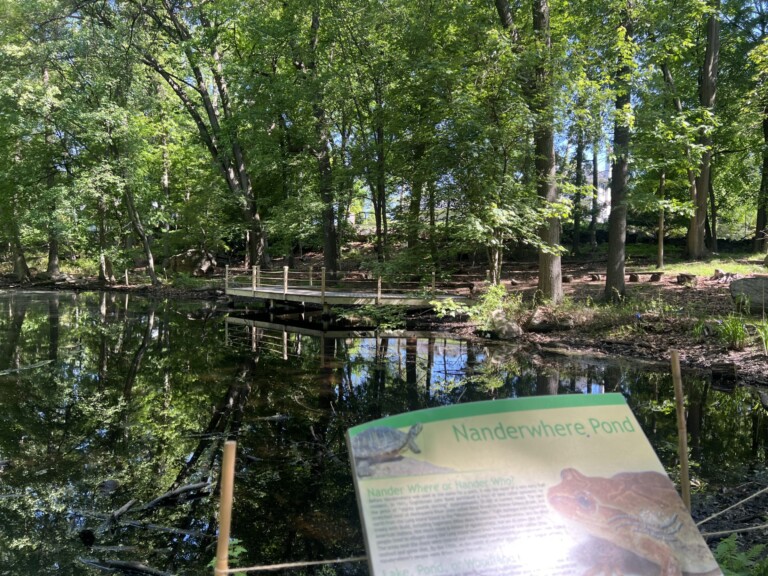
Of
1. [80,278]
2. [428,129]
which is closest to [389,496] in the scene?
[428,129]

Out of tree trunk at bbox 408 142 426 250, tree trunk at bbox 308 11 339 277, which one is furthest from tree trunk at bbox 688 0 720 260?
tree trunk at bbox 308 11 339 277

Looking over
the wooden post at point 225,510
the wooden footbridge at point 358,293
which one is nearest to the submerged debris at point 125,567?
the wooden post at point 225,510

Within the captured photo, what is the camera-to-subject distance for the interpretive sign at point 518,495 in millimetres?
1801

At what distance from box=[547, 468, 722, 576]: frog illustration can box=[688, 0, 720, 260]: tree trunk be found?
15572mm

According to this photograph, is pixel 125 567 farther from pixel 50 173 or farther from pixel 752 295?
pixel 50 173

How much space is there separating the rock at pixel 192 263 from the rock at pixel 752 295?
26.2 metres

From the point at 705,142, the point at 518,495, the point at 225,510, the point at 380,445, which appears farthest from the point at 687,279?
the point at 225,510

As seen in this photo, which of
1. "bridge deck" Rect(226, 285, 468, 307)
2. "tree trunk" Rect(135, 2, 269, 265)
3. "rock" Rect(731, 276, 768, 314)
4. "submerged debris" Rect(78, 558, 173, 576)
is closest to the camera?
"submerged debris" Rect(78, 558, 173, 576)

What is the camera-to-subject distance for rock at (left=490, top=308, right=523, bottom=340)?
12359 millimetres

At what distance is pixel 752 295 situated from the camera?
10492 mm

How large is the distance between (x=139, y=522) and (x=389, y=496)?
137 inches

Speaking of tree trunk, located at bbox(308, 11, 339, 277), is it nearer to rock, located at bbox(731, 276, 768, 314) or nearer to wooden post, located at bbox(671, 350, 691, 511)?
rock, located at bbox(731, 276, 768, 314)

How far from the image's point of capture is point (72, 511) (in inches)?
179

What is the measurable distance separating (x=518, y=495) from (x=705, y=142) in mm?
18901
